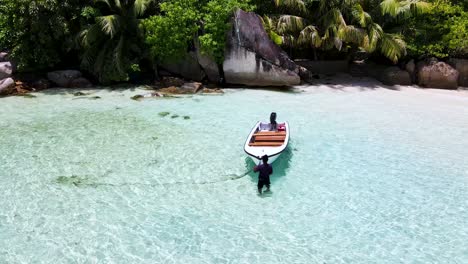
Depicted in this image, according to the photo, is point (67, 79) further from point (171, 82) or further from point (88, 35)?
point (171, 82)

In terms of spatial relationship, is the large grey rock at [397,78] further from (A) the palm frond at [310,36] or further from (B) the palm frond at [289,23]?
(B) the palm frond at [289,23]

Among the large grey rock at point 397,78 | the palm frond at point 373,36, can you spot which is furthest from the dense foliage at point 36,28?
the large grey rock at point 397,78

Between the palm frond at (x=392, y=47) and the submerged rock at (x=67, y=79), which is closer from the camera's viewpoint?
the submerged rock at (x=67, y=79)

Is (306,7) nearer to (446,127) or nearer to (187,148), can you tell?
(446,127)

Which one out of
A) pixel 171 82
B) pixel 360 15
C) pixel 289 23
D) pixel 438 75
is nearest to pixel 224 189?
pixel 171 82

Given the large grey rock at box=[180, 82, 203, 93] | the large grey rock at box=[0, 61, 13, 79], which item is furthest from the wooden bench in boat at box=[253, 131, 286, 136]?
the large grey rock at box=[0, 61, 13, 79]

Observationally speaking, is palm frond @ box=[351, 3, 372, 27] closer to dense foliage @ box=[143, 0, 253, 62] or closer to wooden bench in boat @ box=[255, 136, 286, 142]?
dense foliage @ box=[143, 0, 253, 62]

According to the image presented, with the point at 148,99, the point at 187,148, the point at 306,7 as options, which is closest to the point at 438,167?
the point at 187,148
